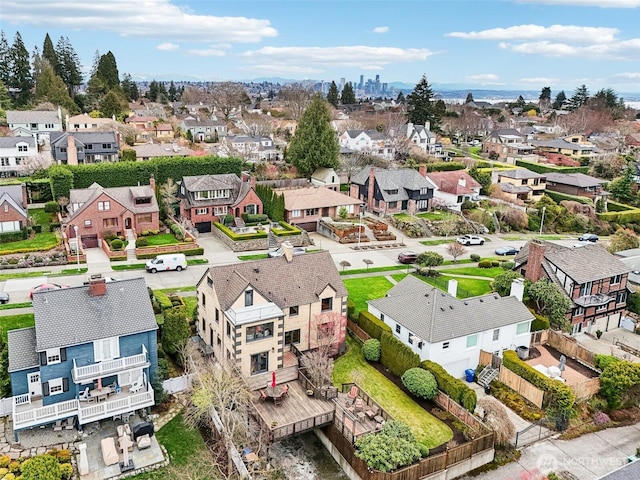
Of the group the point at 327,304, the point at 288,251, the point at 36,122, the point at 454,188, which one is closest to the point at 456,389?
the point at 327,304

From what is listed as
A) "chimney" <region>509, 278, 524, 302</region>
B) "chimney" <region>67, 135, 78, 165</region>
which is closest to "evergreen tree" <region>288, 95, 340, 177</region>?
"chimney" <region>67, 135, 78, 165</region>

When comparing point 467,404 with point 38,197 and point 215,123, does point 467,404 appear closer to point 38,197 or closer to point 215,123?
point 38,197

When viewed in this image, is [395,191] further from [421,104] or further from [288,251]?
[421,104]

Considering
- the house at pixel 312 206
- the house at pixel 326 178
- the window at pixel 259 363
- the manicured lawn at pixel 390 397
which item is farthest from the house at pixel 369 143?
the window at pixel 259 363

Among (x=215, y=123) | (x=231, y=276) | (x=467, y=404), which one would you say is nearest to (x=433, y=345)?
(x=467, y=404)

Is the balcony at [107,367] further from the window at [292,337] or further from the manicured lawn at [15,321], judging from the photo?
the manicured lawn at [15,321]

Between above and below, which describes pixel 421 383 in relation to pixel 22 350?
below
